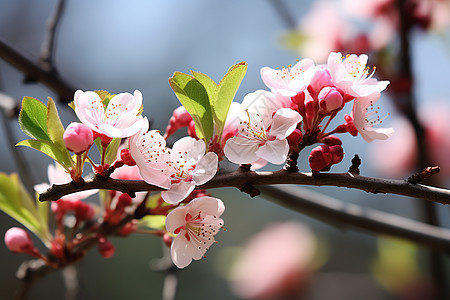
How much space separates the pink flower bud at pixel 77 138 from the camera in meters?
0.55

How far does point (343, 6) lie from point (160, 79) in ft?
10.4

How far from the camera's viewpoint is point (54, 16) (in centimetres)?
118

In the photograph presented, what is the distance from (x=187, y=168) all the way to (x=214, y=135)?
0.07 meters

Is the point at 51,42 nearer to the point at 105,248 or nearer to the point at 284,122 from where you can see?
the point at 105,248

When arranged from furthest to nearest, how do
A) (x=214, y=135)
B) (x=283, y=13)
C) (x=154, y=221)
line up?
(x=283, y=13) → (x=154, y=221) → (x=214, y=135)

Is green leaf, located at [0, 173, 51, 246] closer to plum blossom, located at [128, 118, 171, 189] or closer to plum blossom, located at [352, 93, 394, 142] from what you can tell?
plum blossom, located at [128, 118, 171, 189]

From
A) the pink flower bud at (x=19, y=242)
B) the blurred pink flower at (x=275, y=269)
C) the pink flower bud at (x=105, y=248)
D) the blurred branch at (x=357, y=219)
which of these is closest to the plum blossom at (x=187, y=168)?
the pink flower bud at (x=105, y=248)

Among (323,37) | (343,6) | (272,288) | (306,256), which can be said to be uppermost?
(343,6)

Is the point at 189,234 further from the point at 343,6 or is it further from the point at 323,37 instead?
the point at 343,6

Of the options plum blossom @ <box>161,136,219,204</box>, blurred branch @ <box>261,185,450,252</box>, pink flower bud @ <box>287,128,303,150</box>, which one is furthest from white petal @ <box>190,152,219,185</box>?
blurred branch @ <box>261,185,450,252</box>

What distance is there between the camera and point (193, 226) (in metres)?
0.65

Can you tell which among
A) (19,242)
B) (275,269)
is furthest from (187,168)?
(275,269)

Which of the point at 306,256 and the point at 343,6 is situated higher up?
the point at 343,6

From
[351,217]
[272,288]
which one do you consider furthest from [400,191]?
[272,288]
